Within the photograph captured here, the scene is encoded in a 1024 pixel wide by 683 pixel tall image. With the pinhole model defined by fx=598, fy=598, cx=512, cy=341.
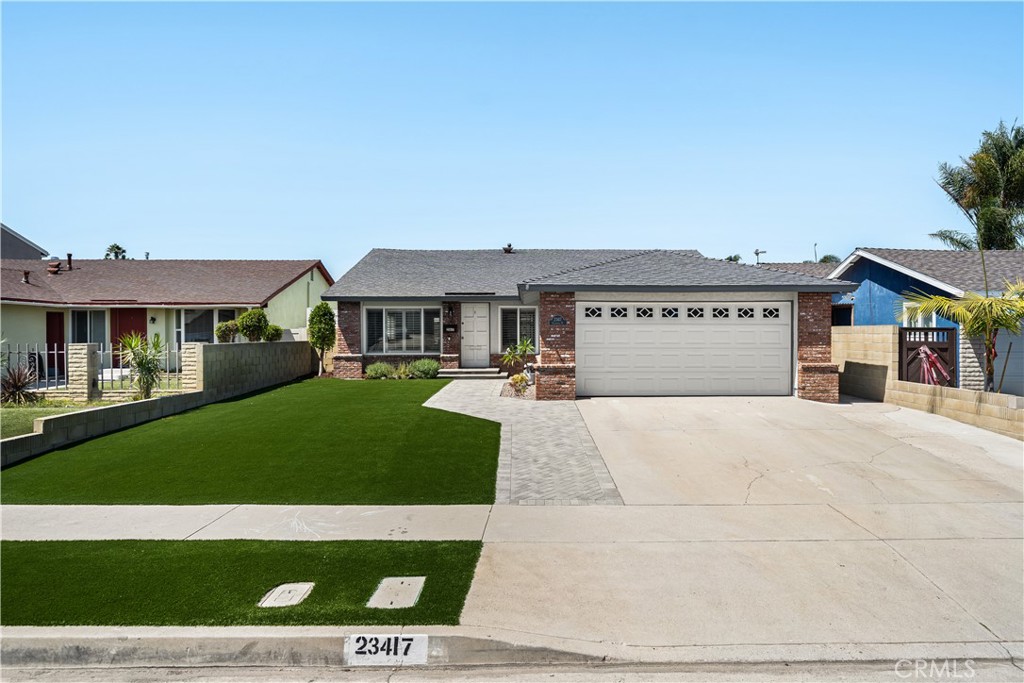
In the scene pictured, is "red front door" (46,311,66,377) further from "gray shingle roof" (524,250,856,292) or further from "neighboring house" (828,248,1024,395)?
"neighboring house" (828,248,1024,395)

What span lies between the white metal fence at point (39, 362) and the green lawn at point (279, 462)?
4.64 meters

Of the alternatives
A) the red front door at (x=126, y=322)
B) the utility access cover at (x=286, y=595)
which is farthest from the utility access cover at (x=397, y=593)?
the red front door at (x=126, y=322)

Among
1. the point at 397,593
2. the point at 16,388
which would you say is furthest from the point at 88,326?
the point at 397,593

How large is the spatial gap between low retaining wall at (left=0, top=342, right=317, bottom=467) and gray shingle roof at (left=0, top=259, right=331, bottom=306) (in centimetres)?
403

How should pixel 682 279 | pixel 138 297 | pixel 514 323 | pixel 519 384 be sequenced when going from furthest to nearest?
1. pixel 138 297
2. pixel 514 323
3. pixel 519 384
4. pixel 682 279

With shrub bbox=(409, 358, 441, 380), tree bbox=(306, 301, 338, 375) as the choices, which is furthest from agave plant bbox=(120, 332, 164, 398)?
shrub bbox=(409, 358, 441, 380)

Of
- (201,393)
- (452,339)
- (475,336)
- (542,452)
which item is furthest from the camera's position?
(475,336)

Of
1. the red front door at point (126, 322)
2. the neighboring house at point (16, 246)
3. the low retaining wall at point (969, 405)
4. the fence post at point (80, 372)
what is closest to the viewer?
the low retaining wall at point (969, 405)

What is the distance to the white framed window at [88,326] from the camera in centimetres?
2341

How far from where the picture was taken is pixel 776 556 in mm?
6008

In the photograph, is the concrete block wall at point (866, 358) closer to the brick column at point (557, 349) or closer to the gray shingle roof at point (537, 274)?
the gray shingle roof at point (537, 274)

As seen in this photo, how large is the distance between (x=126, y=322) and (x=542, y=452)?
839 inches

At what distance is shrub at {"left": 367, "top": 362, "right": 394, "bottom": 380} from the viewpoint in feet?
71.3

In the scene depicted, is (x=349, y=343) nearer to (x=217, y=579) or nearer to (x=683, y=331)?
(x=683, y=331)
